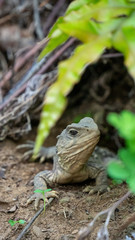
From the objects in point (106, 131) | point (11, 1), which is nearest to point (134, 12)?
point (106, 131)

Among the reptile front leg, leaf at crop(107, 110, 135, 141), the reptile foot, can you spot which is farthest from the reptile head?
leaf at crop(107, 110, 135, 141)

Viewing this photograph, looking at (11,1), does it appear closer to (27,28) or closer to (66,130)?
(27,28)

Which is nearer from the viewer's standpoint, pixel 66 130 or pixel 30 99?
pixel 66 130

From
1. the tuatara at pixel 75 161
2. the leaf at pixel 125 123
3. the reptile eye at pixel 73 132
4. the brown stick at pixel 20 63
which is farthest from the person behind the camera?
the brown stick at pixel 20 63

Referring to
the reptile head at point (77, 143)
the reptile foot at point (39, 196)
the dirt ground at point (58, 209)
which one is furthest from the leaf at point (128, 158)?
the reptile foot at point (39, 196)

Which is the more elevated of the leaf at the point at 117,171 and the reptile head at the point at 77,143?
the leaf at the point at 117,171

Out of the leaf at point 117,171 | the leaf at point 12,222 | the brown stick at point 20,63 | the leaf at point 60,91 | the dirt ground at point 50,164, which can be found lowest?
the dirt ground at point 50,164

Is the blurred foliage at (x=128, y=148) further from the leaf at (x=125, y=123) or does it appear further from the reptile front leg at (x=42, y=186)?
the reptile front leg at (x=42, y=186)
